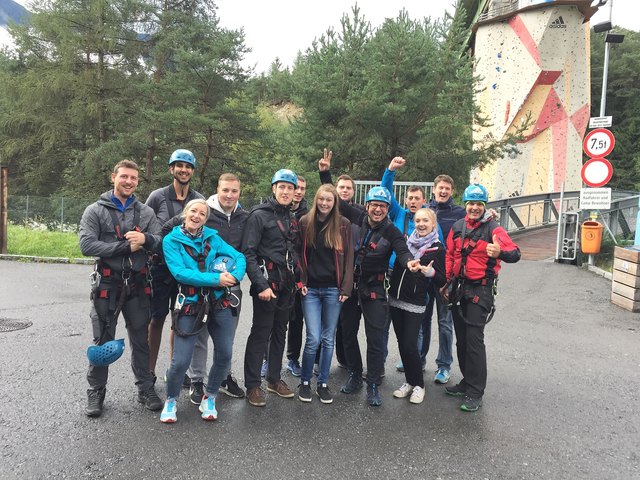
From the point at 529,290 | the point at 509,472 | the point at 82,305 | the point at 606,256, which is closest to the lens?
the point at 509,472

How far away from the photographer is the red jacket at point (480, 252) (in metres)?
4.05

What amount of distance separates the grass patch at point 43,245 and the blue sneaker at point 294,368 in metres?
10.2

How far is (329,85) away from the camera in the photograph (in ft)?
47.3

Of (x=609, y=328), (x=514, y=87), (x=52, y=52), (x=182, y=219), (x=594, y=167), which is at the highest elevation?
(x=52, y=52)

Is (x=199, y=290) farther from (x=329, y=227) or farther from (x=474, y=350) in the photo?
(x=474, y=350)

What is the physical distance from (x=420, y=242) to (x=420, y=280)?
1.27 feet

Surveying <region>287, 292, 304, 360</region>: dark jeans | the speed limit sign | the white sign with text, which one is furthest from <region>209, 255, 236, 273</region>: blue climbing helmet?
the white sign with text

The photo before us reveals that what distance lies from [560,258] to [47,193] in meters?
26.5

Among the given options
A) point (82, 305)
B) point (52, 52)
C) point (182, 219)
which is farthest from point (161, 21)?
point (182, 219)

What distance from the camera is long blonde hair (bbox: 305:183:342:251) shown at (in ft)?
13.5

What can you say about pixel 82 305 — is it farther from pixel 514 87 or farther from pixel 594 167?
pixel 514 87

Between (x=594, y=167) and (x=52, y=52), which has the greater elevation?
(x=52, y=52)

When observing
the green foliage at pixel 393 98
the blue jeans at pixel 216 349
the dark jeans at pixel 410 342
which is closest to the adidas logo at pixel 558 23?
the green foliage at pixel 393 98

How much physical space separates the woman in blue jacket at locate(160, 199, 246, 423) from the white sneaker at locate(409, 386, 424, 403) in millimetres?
1781
